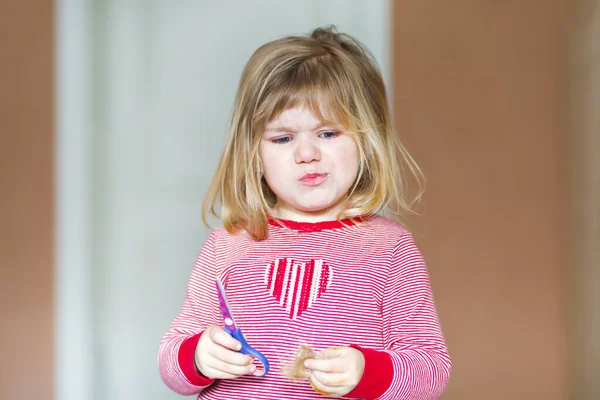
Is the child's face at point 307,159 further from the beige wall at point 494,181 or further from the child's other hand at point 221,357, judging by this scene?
the beige wall at point 494,181

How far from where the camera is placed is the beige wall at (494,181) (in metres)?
1.87

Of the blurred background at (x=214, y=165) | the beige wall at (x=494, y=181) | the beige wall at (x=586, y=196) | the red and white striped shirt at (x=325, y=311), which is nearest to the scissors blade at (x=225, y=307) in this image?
the red and white striped shirt at (x=325, y=311)

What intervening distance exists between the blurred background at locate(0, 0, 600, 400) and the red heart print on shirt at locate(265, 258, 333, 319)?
25.8 inches

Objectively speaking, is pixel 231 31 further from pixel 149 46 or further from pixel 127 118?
pixel 127 118

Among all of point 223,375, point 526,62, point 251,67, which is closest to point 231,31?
point 251,67

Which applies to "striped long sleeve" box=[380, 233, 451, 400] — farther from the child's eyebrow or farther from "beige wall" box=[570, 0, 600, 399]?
"beige wall" box=[570, 0, 600, 399]

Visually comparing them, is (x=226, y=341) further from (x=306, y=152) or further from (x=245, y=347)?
(x=306, y=152)

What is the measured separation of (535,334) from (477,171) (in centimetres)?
45

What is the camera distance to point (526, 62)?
190cm

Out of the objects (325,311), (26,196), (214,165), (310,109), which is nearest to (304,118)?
(310,109)

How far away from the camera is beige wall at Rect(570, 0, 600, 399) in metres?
1.87

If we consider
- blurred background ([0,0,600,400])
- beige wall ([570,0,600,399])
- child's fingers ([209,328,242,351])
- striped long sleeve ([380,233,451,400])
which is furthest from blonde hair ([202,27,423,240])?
beige wall ([570,0,600,399])

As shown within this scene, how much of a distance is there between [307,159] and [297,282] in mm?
196

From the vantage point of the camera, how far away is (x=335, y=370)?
1012 millimetres
